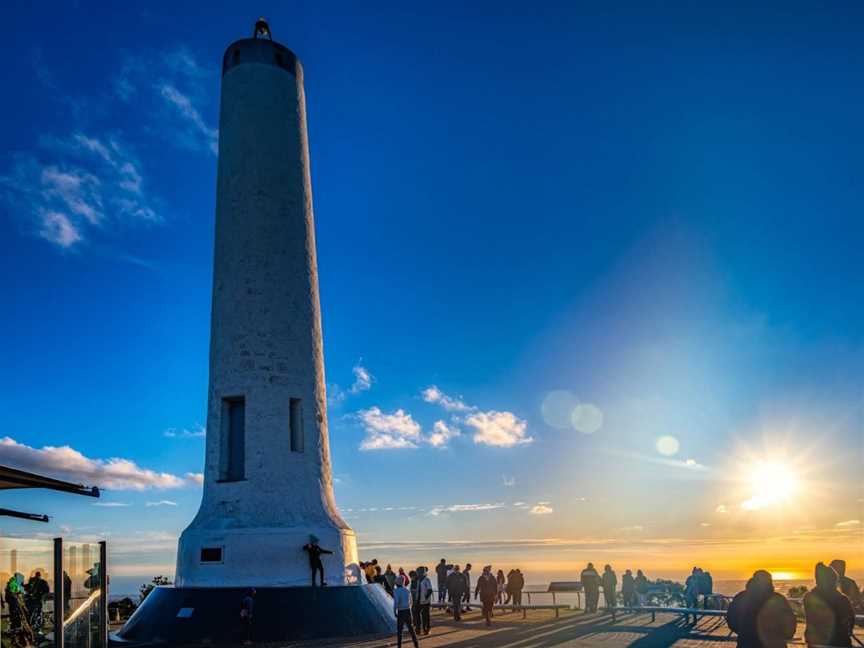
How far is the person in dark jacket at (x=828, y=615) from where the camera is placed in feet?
28.2

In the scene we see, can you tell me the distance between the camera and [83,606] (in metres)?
10.9

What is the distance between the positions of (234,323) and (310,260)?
244 centimetres

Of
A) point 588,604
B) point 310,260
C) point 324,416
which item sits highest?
point 310,260

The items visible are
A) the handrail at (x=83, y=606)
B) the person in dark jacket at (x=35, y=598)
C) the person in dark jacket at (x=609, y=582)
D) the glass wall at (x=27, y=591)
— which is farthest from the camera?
the person in dark jacket at (x=609, y=582)

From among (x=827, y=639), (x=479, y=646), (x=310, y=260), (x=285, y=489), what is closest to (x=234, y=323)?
(x=310, y=260)

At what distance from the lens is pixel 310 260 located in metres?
18.8

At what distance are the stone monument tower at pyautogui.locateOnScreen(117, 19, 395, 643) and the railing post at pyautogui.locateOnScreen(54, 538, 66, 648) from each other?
213 inches

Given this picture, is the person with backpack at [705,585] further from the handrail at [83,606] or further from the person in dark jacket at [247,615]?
the handrail at [83,606]

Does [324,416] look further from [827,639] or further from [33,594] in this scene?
[827,639]

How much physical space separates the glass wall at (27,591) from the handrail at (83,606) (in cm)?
35

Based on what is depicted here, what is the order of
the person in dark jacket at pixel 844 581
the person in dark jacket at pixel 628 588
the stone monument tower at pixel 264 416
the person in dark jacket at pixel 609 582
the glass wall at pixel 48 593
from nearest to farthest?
the glass wall at pixel 48 593 < the person in dark jacket at pixel 844 581 < the stone monument tower at pixel 264 416 < the person in dark jacket at pixel 609 582 < the person in dark jacket at pixel 628 588

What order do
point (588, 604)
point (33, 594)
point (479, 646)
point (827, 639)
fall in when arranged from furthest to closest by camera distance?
1. point (588, 604)
2. point (479, 646)
3. point (33, 594)
4. point (827, 639)

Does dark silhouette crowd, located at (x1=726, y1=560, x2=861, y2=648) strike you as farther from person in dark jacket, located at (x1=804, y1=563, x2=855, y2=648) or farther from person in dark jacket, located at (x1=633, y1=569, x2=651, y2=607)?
person in dark jacket, located at (x1=633, y1=569, x2=651, y2=607)

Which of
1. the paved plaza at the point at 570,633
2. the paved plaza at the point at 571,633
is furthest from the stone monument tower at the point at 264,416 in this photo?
the paved plaza at the point at 570,633
